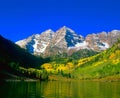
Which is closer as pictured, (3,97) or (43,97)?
(3,97)

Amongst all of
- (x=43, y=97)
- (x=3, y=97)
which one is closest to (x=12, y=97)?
(x=3, y=97)

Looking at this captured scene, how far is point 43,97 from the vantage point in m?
110

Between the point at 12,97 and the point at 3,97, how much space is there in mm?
3427

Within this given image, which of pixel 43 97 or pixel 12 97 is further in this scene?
pixel 43 97

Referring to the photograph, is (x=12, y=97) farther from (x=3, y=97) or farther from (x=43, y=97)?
(x=43, y=97)

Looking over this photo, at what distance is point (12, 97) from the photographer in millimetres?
101188

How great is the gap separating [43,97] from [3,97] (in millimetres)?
17077

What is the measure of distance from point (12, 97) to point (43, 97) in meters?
13.7

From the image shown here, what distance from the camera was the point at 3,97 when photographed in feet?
325
